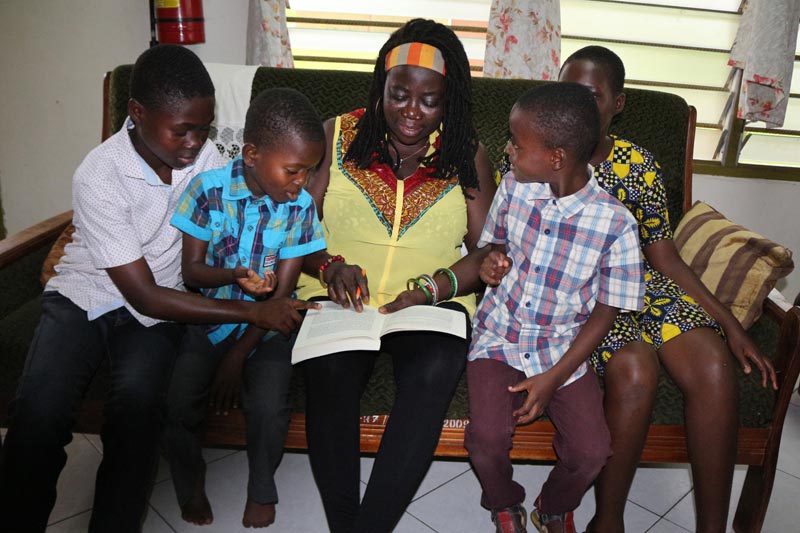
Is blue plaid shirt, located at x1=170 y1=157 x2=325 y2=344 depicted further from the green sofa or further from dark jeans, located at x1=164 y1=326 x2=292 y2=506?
the green sofa

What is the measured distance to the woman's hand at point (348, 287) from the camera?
145 cm

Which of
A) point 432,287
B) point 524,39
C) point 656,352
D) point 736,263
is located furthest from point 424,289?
point 524,39

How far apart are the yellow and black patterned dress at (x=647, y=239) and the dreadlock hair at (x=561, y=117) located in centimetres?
30

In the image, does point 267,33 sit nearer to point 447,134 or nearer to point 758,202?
point 447,134

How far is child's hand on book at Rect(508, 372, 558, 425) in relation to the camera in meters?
1.39

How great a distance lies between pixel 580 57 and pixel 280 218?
0.90 metres

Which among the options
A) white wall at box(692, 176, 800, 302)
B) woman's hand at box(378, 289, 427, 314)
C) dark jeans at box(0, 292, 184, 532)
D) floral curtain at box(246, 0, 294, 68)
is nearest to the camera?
dark jeans at box(0, 292, 184, 532)

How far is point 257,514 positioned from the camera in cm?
154

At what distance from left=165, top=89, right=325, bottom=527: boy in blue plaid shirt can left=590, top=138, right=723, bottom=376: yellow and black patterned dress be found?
79 cm

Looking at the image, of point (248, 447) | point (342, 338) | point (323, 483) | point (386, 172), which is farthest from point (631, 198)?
point (248, 447)

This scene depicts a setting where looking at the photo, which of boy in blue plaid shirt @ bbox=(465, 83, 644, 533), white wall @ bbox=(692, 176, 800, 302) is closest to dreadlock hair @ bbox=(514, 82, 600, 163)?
boy in blue plaid shirt @ bbox=(465, 83, 644, 533)

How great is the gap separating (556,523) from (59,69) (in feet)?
9.35

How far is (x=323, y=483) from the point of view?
1.32 meters

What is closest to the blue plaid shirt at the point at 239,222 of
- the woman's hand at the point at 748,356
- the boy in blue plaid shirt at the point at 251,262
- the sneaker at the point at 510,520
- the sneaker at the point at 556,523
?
the boy in blue plaid shirt at the point at 251,262
